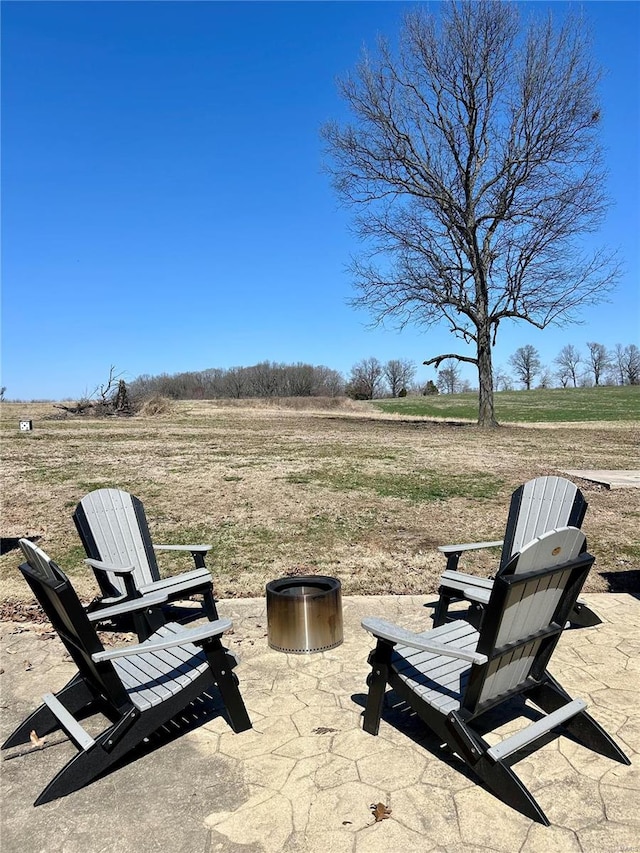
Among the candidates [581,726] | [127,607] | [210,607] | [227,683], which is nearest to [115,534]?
[210,607]

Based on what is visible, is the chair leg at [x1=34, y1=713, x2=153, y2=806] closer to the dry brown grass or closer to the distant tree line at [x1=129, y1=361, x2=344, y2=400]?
Answer: the dry brown grass

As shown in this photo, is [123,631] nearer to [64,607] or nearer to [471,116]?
[64,607]

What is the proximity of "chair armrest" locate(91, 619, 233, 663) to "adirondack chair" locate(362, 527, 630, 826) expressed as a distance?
776 millimetres

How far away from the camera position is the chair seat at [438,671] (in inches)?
113

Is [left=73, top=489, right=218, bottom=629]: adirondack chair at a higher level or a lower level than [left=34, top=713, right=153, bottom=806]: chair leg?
higher

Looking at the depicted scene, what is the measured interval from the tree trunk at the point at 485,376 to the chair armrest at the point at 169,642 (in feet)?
70.1

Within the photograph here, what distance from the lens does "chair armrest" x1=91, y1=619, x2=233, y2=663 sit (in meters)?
2.71

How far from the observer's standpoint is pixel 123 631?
477 cm

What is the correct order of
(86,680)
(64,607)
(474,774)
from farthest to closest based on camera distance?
(86,680) → (474,774) → (64,607)

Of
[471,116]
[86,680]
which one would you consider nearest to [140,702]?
[86,680]

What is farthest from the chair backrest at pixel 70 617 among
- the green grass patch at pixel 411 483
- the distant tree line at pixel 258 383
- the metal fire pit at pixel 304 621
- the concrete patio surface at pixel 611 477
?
the distant tree line at pixel 258 383

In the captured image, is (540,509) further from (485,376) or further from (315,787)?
(485,376)

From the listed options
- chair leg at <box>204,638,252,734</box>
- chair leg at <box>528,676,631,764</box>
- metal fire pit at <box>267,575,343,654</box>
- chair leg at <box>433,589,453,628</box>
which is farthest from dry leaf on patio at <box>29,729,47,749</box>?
chair leg at <box>433,589,453,628</box>

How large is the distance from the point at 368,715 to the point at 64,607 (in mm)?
1679
